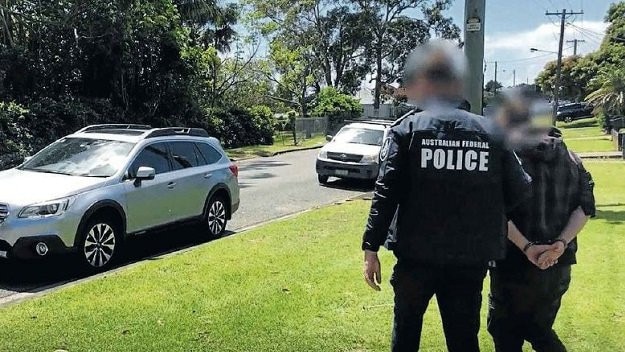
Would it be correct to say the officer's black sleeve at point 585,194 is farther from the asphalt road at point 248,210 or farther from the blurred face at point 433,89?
the asphalt road at point 248,210

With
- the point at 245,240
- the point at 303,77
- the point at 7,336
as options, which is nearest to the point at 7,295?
the point at 7,336

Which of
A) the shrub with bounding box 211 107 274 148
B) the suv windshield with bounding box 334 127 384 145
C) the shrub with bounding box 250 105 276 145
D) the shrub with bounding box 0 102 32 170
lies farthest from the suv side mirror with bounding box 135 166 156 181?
the shrub with bounding box 250 105 276 145

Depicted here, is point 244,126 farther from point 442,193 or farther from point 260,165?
point 442,193

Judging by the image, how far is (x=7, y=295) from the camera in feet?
21.1

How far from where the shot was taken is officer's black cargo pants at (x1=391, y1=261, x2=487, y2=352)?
10.4 ft

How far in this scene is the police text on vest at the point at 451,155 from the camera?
302 centimetres

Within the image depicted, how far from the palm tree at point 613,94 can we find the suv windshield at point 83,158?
37517 millimetres

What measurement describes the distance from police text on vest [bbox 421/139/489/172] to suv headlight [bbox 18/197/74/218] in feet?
16.7

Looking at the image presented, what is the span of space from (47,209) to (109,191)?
0.83 m

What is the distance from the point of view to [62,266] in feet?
25.1

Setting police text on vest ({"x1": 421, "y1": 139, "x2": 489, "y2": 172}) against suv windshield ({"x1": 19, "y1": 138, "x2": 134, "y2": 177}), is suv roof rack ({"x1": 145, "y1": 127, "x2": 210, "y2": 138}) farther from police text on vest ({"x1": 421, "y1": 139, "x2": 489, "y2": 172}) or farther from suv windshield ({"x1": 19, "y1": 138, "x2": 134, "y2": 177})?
police text on vest ({"x1": 421, "y1": 139, "x2": 489, "y2": 172})

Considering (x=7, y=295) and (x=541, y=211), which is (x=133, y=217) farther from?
(x=541, y=211)

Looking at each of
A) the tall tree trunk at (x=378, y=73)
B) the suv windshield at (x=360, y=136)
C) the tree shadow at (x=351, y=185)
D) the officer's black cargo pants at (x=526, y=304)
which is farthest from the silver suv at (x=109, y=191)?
the tall tree trunk at (x=378, y=73)

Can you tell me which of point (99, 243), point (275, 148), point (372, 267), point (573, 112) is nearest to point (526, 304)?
point (372, 267)
